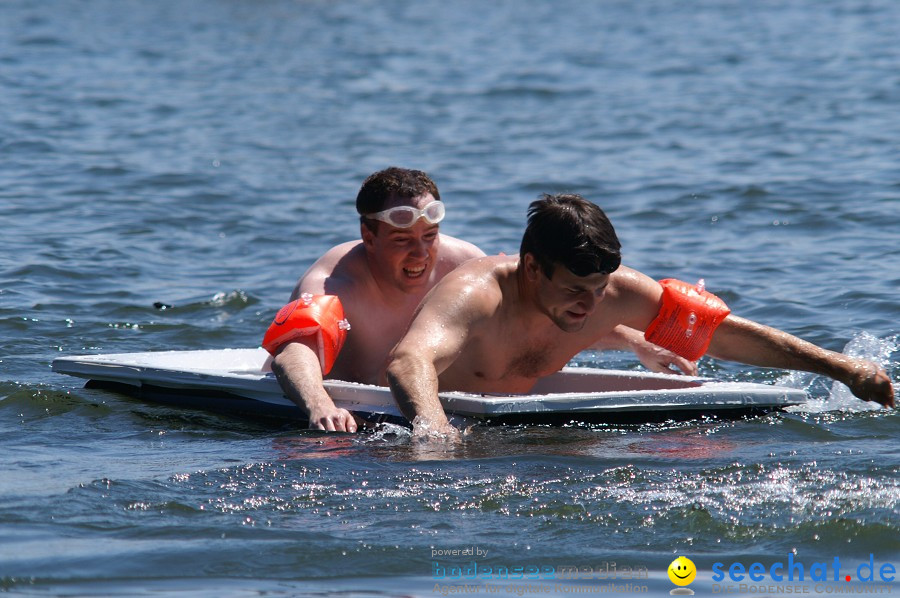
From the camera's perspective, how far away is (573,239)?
5.78m

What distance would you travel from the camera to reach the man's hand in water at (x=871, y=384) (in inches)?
248

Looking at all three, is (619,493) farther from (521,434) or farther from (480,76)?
(480,76)

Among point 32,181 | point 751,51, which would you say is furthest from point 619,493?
point 751,51

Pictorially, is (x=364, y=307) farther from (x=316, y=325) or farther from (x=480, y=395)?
(x=480, y=395)

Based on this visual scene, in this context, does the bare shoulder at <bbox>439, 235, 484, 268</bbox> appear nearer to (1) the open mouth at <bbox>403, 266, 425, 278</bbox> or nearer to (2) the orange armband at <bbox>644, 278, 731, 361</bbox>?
(1) the open mouth at <bbox>403, 266, 425, 278</bbox>

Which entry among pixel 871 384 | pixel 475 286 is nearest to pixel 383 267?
pixel 475 286

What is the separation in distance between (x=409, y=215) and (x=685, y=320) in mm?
1458

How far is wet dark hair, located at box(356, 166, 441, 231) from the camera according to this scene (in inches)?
262

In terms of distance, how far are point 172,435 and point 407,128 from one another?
11.3m

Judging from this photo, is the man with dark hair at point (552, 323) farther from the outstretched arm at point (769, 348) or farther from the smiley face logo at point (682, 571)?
the smiley face logo at point (682, 571)

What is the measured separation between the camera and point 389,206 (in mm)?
6648

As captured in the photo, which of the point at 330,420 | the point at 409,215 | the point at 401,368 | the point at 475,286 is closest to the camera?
the point at 401,368

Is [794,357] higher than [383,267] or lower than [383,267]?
lower

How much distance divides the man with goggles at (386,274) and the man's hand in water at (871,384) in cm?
94
